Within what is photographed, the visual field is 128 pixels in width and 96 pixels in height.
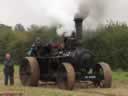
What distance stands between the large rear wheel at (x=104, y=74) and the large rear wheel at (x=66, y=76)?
1.69m

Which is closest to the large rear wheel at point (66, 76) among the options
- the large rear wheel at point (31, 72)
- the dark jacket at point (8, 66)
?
A: the large rear wheel at point (31, 72)

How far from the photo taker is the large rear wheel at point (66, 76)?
17.7 metres

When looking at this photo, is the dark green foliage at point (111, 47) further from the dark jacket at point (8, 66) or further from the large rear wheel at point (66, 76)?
the large rear wheel at point (66, 76)

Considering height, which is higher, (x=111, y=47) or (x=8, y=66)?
(x=8, y=66)

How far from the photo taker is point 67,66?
58.8ft

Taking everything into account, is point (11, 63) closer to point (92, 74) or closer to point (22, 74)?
point (22, 74)

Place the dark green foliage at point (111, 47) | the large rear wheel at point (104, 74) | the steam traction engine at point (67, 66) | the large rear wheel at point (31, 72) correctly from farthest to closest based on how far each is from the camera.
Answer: the dark green foliage at point (111, 47)
the large rear wheel at point (31, 72)
the large rear wheel at point (104, 74)
the steam traction engine at point (67, 66)

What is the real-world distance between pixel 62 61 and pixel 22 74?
2768 millimetres

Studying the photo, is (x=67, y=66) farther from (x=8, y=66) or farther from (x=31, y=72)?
(x=8, y=66)

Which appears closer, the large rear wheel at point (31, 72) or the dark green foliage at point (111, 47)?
the large rear wheel at point (31, 72)

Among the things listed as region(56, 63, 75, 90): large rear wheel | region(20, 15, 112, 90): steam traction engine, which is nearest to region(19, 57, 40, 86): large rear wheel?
region(20, 15, 112, 90): steam traction engine

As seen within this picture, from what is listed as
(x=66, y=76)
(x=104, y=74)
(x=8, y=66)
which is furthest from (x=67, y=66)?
(x=8, y=66)

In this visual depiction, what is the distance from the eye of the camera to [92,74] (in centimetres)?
1894

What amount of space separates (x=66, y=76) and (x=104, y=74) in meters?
1.81
